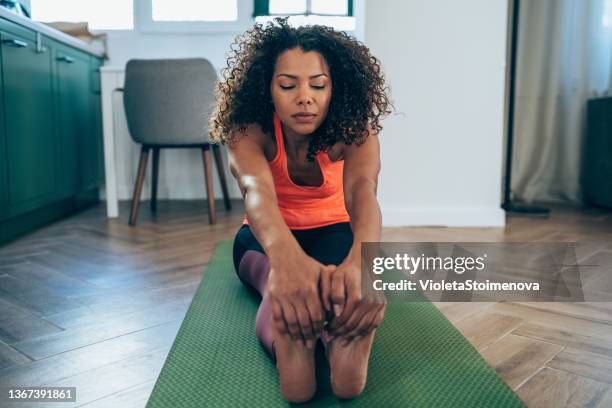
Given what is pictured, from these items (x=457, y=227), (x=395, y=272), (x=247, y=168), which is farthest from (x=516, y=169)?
(x=247, y=168)

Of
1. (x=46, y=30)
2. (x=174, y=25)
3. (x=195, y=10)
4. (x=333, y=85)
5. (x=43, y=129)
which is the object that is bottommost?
(x=43, y=129)

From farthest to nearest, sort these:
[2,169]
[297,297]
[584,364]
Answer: [2,169] < [584,364] < [297,297]

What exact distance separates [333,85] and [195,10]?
2871 mm

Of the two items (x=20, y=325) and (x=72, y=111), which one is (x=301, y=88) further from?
(x=72, y=111)

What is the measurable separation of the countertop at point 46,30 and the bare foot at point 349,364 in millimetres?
2052

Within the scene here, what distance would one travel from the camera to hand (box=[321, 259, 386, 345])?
81cm

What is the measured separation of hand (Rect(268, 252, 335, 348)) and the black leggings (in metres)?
0.33

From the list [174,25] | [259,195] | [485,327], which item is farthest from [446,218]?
[174,25]

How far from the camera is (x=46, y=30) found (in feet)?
8.47

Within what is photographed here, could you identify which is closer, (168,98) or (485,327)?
(485,327)

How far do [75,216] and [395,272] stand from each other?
2.05 m

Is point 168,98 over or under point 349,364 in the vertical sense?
over

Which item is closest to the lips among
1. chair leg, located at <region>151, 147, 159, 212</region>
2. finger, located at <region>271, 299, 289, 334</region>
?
finger, located at <region>271, 299, 289, 334</region>

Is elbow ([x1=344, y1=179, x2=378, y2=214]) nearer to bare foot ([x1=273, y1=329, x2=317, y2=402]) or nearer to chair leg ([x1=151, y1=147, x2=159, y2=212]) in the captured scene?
bare foot ([x1=273, y1=329, x2=317, y2=402])
